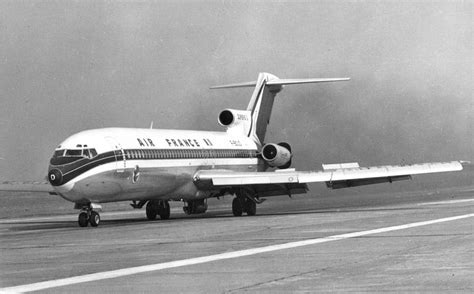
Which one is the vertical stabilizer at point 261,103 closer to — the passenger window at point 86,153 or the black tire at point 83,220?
the passenger window at point 86,153

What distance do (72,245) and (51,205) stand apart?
34.5 meters

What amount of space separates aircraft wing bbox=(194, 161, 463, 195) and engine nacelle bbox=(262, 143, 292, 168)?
4191mm

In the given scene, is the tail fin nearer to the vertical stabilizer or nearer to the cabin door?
the vertical stabilizer

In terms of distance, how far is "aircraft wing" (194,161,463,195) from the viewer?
34.9 metres

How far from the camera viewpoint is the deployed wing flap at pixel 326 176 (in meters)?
34.9

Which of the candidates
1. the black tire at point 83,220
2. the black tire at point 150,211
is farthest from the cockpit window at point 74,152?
the black tire at point 150,211

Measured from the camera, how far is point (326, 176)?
116 ft

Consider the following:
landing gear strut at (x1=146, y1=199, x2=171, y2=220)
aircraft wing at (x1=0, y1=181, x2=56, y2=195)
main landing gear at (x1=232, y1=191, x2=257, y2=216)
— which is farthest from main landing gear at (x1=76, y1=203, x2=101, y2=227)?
main landing gear at (x1=232, y1=191, x2=257, y2=216)

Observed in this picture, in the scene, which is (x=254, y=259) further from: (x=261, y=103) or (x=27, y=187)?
(x=261, y=103)

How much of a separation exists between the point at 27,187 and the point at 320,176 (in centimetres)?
1136

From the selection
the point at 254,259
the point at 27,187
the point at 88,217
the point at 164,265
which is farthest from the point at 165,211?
the point at 164,265

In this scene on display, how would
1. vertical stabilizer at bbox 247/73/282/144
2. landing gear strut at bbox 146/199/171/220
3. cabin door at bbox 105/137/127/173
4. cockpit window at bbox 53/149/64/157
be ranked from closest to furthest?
cockpit window at bbox 53/149/64/157
cabin door at bbox 105/137/127/173
landing gear strut at bbox 146/199/171/220
vertical stabilizer at bbox 247/73/282/144

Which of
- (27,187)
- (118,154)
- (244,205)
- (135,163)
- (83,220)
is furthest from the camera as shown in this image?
(244,205)

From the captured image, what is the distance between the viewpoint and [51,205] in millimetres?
53844
